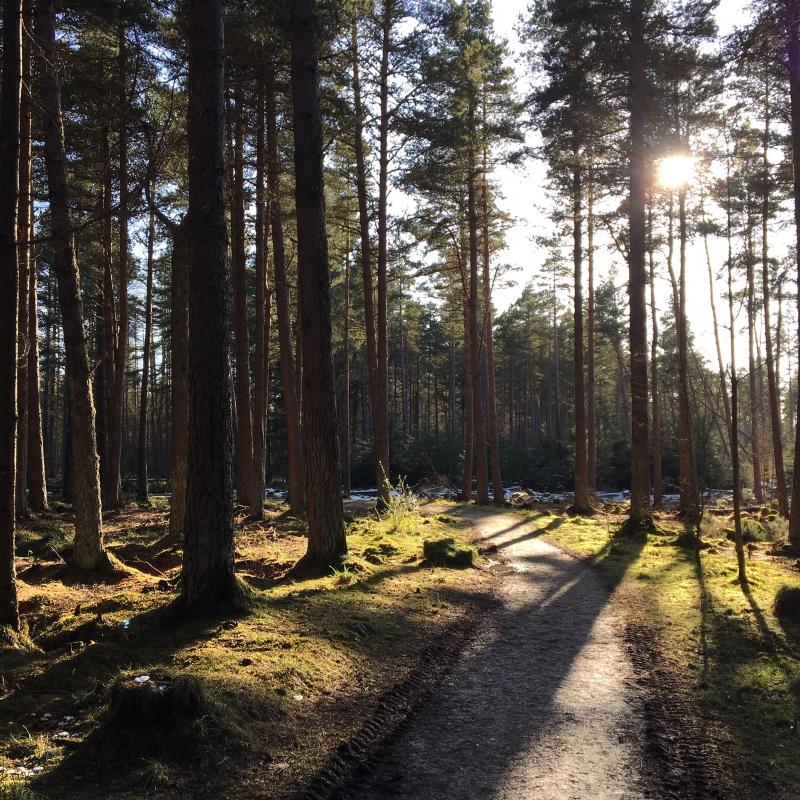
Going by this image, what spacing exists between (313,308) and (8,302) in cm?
356

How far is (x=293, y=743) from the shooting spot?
3715 mm

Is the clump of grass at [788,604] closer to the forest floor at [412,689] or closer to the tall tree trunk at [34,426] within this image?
the forest floor at [412,689]

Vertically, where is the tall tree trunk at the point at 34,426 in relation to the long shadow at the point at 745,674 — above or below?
above

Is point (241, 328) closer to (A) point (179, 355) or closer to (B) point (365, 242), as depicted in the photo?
(B) point (365, 242)

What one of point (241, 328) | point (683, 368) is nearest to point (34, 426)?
point (241, 328)

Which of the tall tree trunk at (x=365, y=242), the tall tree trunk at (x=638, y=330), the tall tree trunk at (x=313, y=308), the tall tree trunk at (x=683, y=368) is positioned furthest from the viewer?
the tall tree trunk at (x=683, y=368)

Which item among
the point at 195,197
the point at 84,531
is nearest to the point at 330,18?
the point at 195,197

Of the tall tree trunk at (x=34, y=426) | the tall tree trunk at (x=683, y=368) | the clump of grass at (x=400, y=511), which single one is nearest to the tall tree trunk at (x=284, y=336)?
the clump of grass at (x=400, y=511)

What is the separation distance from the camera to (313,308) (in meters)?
7.99

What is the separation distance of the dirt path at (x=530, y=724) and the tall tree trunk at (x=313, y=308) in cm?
251

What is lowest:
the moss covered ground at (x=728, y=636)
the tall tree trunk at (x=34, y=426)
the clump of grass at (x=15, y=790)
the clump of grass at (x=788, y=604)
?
the moss covered ground at (x=728, y=636)

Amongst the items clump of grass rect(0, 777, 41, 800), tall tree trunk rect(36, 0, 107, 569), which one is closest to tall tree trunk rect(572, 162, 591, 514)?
tall tree trunk rect(36, 0, 107, 569)

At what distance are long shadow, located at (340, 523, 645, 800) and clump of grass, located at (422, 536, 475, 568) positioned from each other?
7.25 feet

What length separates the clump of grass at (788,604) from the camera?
6363 millimetres
